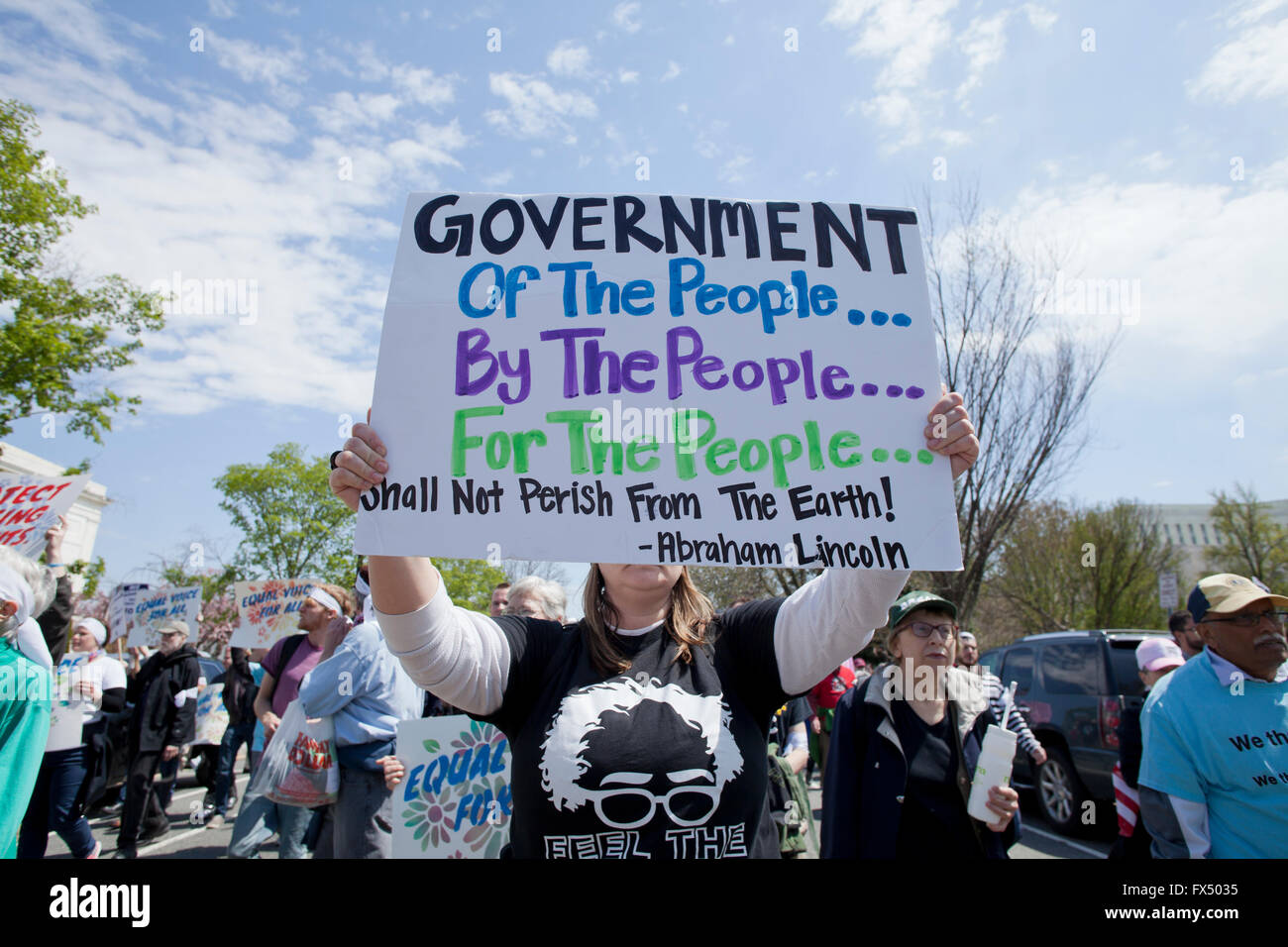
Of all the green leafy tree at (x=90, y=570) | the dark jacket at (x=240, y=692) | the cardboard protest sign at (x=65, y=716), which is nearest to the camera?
the cardboard protest sign at (x=65, y=716)

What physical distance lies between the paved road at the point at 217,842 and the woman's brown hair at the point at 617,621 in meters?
5.31

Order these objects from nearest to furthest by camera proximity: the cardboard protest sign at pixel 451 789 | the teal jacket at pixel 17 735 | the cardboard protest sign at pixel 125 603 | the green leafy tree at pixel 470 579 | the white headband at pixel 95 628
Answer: the teal jacket at pixel 17 735, the cardboard protest sign at pixel 451 789, the white headband at pixel 95 628, the cardboard protest sign at pixel 125 603, the green leafy tree at pixel 470 579

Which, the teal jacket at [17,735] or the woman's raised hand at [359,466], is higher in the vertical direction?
the woman's raised hand at [359,466]

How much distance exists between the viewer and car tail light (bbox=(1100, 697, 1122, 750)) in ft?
22.9

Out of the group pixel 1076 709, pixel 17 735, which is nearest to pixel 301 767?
pixel 17 735

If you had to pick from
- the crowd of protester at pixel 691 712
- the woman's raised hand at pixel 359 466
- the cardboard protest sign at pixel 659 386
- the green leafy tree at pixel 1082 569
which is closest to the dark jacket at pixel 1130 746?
the crowd of protester at pixel 691 712

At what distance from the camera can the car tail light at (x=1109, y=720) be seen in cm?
699

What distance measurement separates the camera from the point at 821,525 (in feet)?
5.74

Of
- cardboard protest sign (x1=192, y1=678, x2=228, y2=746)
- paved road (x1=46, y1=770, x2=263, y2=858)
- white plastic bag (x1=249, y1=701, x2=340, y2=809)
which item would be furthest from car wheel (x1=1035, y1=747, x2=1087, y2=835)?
cardboard protest sign (x1=192, y1=678, x2=228, y2=746)

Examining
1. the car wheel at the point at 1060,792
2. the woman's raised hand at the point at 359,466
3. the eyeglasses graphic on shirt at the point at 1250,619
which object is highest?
the woman's raised hand at the point at 359,466

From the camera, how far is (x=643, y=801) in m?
1.63

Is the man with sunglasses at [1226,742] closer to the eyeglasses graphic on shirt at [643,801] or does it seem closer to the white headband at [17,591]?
the eyeglasses graphic on shirt at [643,801]

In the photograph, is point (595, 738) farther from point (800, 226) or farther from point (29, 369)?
point (29, 369)
